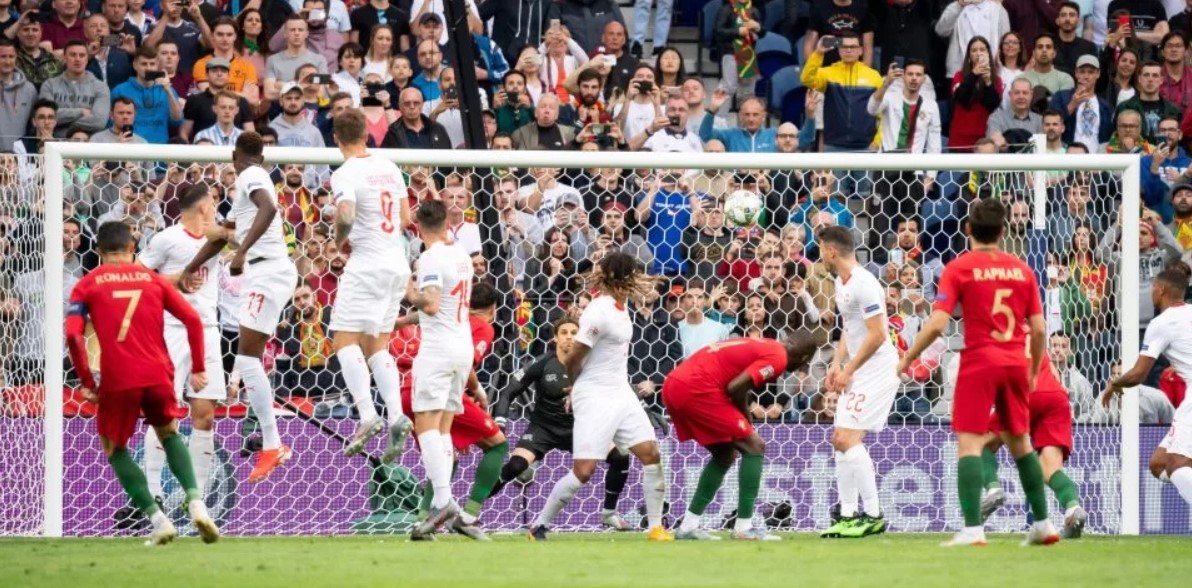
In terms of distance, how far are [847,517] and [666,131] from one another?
271 inches

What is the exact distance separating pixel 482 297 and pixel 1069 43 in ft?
33.4

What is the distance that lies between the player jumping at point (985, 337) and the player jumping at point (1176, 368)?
2664 mm

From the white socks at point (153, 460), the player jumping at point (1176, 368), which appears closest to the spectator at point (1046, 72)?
the player jumping at point (1176, 368)

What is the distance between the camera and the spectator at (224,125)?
1775 centimetres

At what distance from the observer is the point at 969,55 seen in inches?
802

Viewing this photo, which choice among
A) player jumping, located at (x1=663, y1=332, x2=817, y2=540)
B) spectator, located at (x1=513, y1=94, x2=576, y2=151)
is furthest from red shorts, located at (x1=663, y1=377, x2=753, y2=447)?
spectator, located at (x1=513, y1=94, x2=576, y2=151)

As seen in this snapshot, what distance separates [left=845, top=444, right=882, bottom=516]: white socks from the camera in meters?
13.0

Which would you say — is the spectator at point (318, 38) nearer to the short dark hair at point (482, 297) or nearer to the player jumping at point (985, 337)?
the short dark hair at point (482, 297)

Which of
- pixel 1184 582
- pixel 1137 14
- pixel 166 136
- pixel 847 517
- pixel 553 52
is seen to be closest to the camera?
pixel 1184 582

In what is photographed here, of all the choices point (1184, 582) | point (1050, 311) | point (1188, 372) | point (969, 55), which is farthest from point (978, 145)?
point (1184, 582)

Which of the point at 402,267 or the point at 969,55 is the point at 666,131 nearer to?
the point at 969,55

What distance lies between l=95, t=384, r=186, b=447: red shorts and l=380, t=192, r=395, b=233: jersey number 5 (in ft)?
5.53

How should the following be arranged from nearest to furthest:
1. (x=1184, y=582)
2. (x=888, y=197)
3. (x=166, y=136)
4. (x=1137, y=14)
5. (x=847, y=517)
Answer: (x=1184, y=582), (x=847, y=517), (x=888, y=197), (x=166, y=136), (x=1137, y=14)

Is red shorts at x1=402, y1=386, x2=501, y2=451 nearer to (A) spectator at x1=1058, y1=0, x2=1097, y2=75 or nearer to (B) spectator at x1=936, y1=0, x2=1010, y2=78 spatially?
(B) spectator at x1=936, y1=0, x2=1010, y2=78
